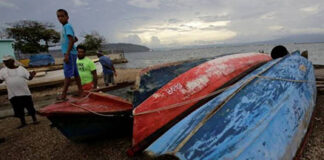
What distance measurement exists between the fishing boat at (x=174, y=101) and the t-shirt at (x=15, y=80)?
341 centimetres

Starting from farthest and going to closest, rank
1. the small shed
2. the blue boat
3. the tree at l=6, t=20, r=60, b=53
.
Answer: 1. the tree at l=6, t=20, r=60, b=53
2. the small shed
3. the blue boat

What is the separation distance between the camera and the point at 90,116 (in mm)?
2803

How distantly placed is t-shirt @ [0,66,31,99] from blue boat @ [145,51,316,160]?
3.92 metres

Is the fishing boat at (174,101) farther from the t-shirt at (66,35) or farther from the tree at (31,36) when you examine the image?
the tree at (31,36)

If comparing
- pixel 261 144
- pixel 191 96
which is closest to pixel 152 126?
pixel 191 96

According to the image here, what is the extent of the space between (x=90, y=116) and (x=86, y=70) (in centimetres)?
208

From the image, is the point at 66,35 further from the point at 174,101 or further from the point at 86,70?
the point at 174,101

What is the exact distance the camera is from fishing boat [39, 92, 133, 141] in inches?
108

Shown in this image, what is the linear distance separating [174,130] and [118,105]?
49.1 inches

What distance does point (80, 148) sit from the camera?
3.25m

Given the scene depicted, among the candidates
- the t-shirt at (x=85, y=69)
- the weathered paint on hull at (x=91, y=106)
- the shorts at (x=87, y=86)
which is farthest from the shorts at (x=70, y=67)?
the shorts at (x=87, y=86)

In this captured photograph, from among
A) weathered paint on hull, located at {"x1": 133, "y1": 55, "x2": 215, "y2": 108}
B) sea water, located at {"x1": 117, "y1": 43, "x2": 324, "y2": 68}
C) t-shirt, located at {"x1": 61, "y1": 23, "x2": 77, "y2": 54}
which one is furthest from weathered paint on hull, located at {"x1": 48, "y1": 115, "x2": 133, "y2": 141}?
sea water, located at {"x1": 117, "y1": 43, "x2": 324, "y2": 68}

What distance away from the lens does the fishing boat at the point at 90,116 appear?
2744 mm

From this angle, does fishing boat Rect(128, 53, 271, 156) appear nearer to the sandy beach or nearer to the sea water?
the sandy beach
